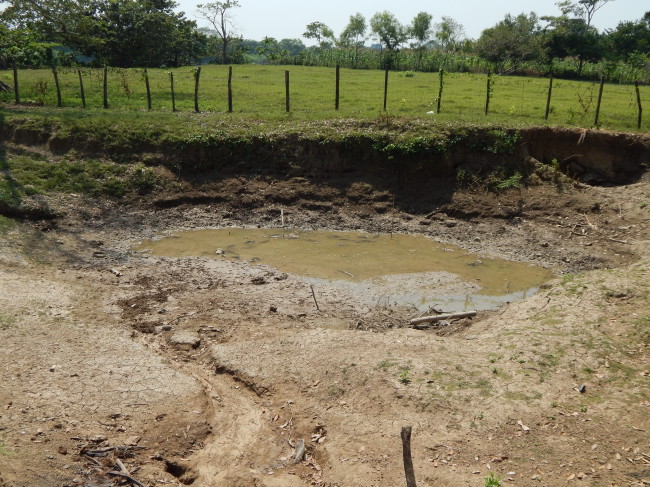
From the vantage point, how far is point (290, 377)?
841 centimetres

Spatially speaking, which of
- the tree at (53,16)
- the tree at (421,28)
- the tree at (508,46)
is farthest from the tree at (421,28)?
the tree at (53,16)

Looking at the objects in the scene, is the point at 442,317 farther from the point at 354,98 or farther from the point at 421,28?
the point at 421,28

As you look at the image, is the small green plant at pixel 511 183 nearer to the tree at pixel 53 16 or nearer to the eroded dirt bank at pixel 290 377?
the eroded dirt bank at pixel 290 377

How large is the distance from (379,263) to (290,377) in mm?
5729

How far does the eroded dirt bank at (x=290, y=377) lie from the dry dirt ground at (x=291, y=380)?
26 mm

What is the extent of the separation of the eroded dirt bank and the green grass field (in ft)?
27.0

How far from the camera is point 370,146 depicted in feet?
58.1

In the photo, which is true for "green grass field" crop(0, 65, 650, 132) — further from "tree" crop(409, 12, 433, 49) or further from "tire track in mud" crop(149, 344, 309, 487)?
"tree" crop(409, 12, 433, 49)

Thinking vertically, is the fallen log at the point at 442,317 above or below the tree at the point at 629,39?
below

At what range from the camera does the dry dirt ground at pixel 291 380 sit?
22.0 feet

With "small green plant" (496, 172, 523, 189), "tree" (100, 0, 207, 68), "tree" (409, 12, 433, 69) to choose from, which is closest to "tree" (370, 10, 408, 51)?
"tree" (409, 12, 433, 69)

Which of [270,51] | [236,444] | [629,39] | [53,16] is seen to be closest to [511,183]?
[236,444]

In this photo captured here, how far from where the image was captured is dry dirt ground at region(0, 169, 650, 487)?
263 inches

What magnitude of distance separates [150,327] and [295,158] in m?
8.82
